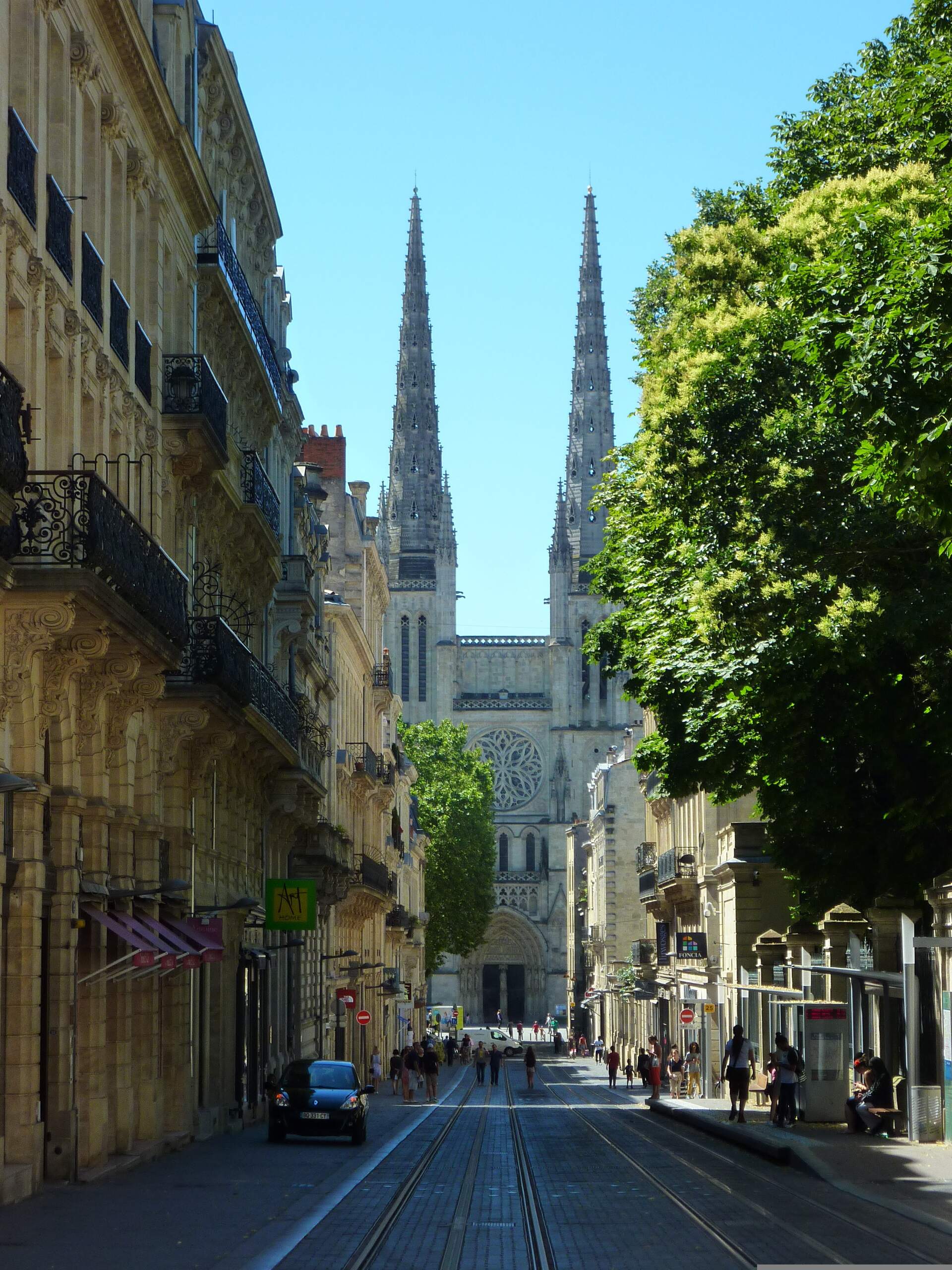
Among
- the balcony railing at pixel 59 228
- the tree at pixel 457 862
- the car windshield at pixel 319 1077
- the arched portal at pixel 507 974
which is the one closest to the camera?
the balcony railing at pixel 59 228

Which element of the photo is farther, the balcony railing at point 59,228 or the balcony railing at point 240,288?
the balcony railing at point 240,288

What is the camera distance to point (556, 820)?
479ft

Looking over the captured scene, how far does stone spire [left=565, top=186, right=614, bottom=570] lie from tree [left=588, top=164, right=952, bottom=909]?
392ft

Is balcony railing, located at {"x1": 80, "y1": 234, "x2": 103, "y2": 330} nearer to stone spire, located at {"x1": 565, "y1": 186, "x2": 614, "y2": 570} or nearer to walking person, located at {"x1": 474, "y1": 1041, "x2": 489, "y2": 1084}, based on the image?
walking person, located at {"x1": 474, "y1": 1041, "x2": 489, "y2": 1084}

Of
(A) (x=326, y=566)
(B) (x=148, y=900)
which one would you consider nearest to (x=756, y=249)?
(B) (x=148, y=900)

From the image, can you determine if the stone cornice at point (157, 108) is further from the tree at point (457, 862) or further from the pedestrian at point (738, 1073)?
the tree at point (457, 862)

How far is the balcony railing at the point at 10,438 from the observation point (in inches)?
583

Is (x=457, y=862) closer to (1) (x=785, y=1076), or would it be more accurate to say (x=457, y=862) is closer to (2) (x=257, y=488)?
(2) (x=257, y=488)

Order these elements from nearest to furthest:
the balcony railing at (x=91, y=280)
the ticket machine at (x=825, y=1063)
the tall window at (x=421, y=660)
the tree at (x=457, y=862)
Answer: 1. the balcony railing at (x=91, y=280)
2. the ticket machine at (x=825, y=1063)
3. the tree at (x=457, y=862)
4. the tall window at (x=421, y=660)

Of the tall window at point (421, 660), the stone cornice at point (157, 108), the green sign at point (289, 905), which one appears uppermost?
the tall window at point (421, 660)

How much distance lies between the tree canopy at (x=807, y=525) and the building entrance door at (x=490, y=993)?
117 meters

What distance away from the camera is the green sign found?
3209 cm

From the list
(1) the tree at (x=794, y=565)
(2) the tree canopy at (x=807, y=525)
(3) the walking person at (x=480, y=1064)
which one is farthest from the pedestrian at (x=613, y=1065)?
(1) the tree at (x=794, y=565)

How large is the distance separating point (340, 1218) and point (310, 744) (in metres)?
23.6
